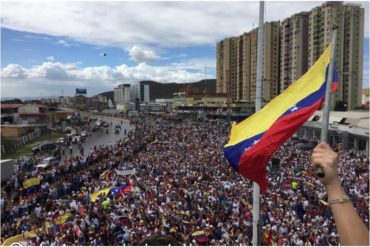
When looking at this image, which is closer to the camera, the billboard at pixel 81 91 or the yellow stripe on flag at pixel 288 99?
the yellow stripe on flag at pixel 288 99

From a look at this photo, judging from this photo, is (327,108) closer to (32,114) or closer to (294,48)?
(32,114)

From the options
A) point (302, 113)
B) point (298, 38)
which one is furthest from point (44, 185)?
point (298, 38)

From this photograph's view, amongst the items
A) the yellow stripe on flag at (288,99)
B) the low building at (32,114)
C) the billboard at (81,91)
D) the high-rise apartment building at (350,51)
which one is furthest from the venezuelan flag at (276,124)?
the billboard at (81,91)

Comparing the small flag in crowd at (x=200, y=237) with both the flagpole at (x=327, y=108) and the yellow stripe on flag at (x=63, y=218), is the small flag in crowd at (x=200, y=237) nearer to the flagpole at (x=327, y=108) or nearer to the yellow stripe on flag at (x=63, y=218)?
the yellow stripe on flag at (x=63, y=218)

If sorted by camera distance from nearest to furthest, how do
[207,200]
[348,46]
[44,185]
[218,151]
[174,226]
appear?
[174,226] < [207,200] < [44,185] < [218,151] < [348,46]

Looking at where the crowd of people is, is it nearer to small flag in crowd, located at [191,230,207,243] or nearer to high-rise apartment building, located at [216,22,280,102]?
small flag in crowd, located at [191,230,207,243]

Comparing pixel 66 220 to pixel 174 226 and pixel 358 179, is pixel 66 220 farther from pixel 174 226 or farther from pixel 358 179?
pixel 358 179
